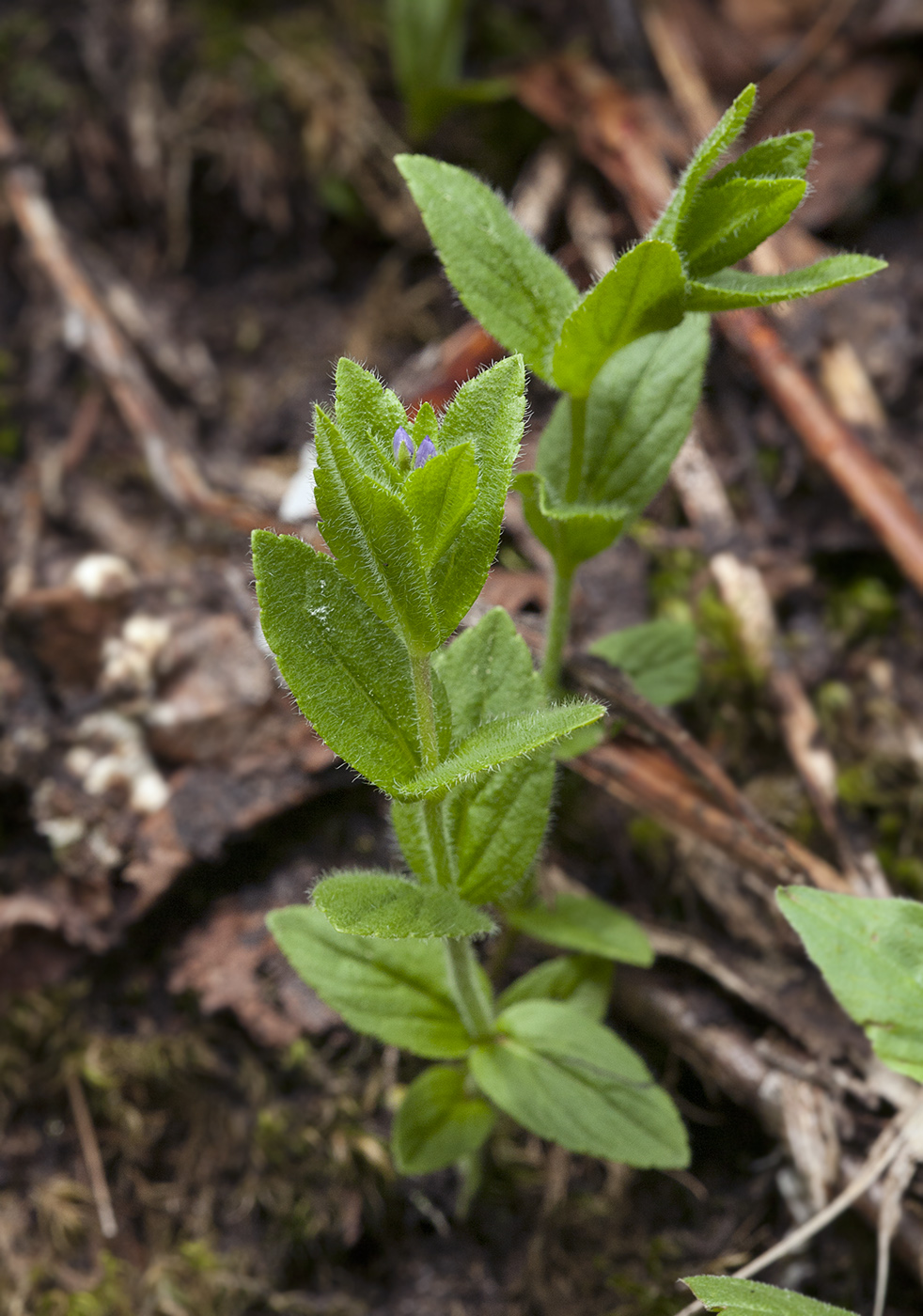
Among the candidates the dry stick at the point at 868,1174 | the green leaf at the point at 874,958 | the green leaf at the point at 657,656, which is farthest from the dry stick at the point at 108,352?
the dry stick at the point at 868,1174

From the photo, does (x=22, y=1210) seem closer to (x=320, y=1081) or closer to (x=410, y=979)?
(x=320, y=1081)

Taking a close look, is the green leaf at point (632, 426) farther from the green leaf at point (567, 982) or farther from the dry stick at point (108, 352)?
the dry stick at point (108, 352)

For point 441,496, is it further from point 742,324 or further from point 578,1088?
point 742,324

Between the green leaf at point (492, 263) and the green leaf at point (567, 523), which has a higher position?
the green leaf at point (492, 263)

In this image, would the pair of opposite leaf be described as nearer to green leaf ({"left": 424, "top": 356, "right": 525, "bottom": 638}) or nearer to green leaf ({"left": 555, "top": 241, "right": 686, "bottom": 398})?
green leaf ({"left": 555, "top": 241, "right": 686, "bottom": 398})

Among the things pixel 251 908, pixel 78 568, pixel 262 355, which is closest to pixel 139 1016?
pixel 251 908

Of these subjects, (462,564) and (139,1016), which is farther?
(139,1016)
